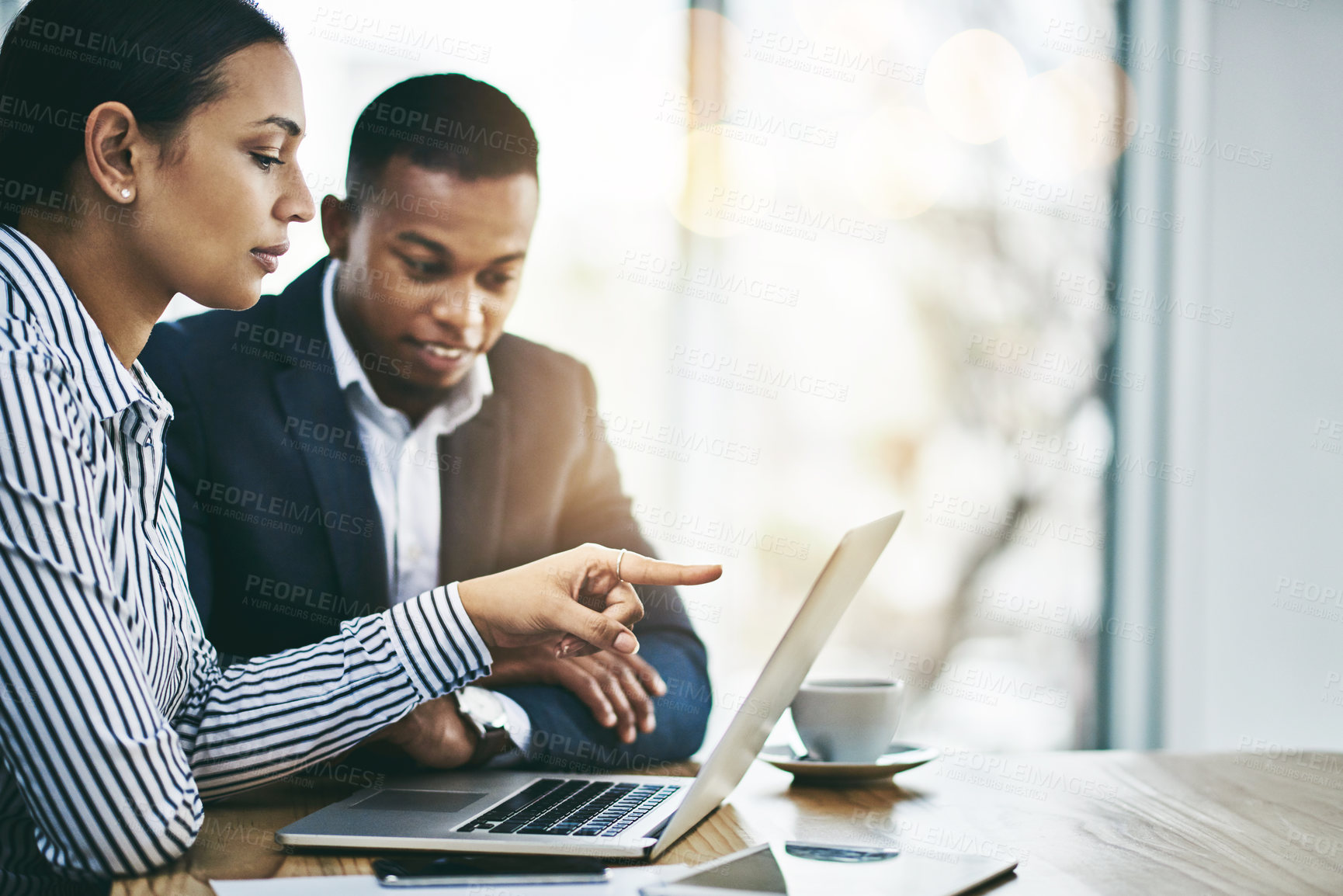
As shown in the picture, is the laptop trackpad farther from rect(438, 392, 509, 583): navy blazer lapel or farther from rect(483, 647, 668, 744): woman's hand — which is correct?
rect(438, 392, 509, 583): navy blazer lapel

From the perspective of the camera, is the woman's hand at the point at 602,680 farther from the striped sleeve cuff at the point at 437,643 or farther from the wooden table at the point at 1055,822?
the striped sleeve cuff at the point at 437,643

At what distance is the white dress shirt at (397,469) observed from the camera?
4.99ft

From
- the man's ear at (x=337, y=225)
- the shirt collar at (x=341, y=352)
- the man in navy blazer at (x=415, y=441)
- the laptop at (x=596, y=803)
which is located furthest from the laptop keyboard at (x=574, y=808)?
the man's ear at (x=337, y=225)

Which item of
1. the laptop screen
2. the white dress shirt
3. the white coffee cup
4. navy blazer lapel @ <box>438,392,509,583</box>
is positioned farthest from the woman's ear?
the white coffee cup

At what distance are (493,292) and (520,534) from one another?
1.33ft

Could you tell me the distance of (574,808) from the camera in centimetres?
94

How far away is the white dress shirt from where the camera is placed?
4.99 feet

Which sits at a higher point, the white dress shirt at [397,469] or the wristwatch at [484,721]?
the white dress shirt at [397,469]

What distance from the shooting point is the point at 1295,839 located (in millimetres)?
914

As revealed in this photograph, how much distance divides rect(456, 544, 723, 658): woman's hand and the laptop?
163mm

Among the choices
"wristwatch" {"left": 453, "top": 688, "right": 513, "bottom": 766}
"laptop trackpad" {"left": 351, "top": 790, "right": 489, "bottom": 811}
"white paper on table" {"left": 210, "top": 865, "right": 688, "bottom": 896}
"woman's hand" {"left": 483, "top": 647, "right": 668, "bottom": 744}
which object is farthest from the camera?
"woman's hand" {"left": 483, "top": 647, "right": 668, "bottom": 744}

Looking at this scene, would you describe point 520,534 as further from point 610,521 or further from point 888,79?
point 888,79

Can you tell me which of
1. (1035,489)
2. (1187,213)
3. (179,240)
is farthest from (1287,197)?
(179,240)

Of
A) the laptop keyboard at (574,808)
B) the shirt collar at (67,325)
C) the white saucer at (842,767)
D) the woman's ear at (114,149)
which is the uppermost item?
the woman's ear at (114,149)
